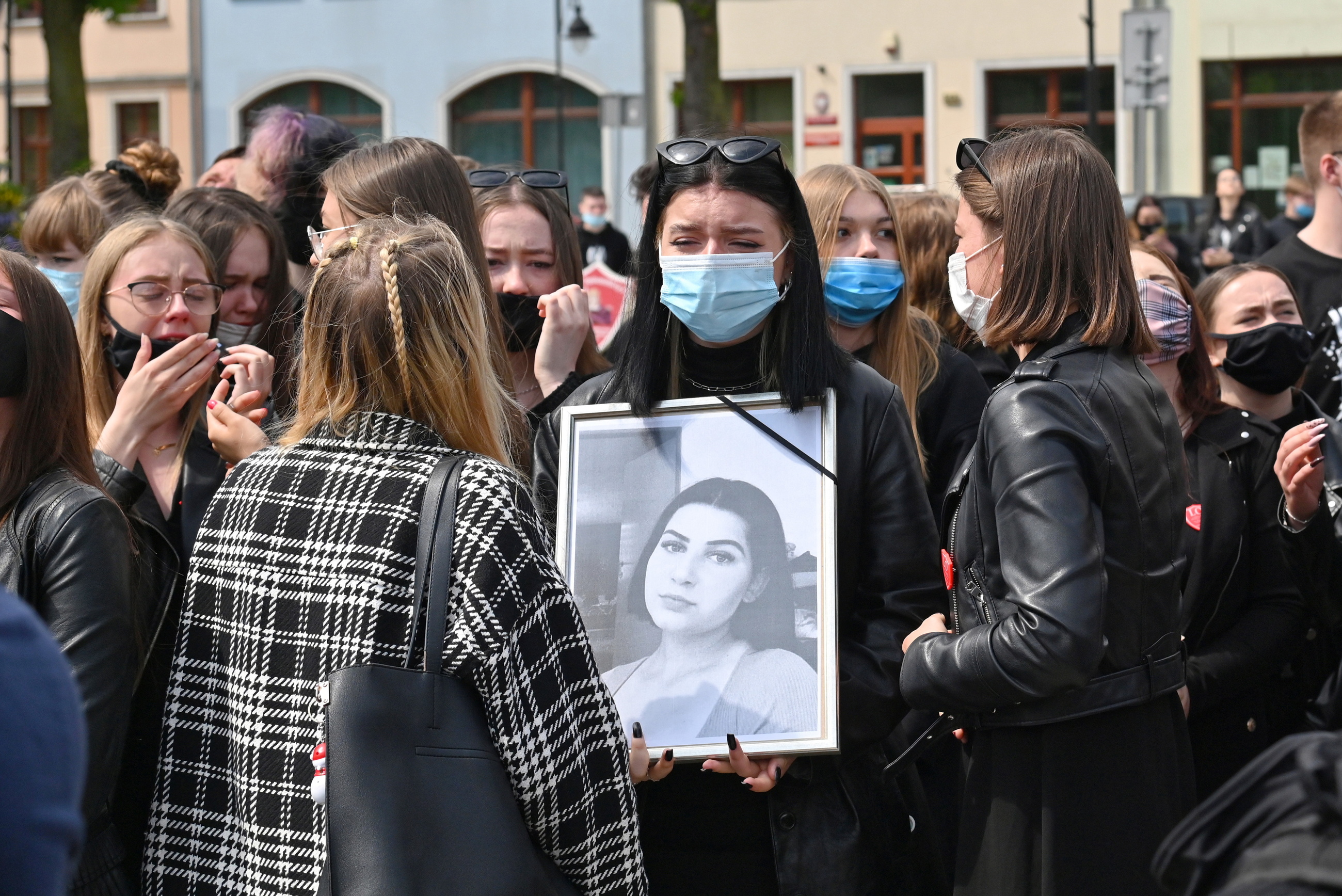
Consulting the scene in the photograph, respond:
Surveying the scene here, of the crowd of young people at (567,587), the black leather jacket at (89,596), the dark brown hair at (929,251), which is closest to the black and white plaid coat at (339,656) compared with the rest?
the crowd of young people at (567,587)

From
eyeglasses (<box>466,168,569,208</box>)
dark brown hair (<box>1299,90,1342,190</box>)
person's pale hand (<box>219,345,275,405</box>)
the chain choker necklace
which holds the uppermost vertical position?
dark brown hair (<box>1299,90,1342,190</box>)

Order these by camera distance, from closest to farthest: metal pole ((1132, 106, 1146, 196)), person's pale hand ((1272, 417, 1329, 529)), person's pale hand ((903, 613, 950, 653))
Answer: person's pale hand ((903, 613, 950, 653)), person's pale hand ((1272, 417, 1329, 529)), metal pole ((1132, 106, 1146, 196))

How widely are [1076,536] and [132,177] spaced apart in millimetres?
4578

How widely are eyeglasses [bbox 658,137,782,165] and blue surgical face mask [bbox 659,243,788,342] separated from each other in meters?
0.20

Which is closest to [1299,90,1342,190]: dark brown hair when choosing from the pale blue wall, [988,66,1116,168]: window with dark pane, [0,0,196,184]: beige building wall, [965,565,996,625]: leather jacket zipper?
[965,565,996,625]: leather jacket zipper

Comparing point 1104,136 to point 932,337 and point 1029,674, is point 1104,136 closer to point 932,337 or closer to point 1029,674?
point 932,337

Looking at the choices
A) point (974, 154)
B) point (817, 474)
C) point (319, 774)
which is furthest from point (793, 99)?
point (319, 774)

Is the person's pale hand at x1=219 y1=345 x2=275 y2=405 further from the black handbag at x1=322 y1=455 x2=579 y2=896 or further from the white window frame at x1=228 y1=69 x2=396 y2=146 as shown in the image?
the white window frame at x1=228 y1=69 x2=396 y2=146

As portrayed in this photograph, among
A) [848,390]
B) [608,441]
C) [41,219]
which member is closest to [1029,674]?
[848,390]

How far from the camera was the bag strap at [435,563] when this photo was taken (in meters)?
2.26

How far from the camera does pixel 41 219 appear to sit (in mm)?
5273

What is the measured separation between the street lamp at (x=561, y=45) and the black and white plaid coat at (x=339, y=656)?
74.4 ft

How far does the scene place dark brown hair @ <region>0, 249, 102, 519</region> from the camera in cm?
284

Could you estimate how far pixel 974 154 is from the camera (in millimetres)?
3070
